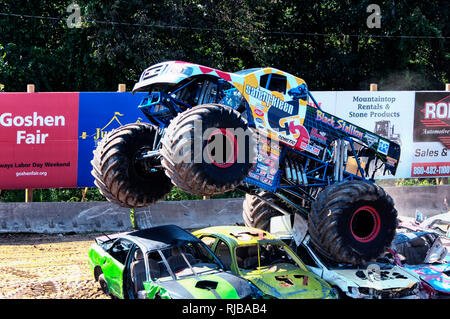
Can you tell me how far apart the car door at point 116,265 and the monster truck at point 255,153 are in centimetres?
Answer: 73

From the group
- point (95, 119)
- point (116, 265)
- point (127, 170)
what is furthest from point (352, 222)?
point (95, 119)

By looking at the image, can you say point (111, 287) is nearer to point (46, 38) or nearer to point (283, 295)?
point (283, 295)

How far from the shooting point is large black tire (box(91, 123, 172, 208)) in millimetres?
8852

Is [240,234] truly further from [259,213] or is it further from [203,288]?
[259,213]

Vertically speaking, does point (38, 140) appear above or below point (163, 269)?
above

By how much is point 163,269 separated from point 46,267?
367 centimetres

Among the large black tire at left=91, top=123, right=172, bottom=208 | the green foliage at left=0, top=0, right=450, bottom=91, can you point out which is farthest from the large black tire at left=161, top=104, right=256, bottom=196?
the green foliage at left=0, top=0, right=450, bottom=91

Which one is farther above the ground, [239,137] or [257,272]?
[239,137]

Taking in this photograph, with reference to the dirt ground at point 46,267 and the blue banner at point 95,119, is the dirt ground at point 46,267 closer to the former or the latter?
the dirt ground at point 46,267

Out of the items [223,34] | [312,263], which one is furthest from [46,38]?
[312,263]

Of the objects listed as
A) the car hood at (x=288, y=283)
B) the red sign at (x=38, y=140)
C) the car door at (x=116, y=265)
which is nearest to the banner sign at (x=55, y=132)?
the red sign at (x=38, y=140)

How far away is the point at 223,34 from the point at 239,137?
12898 millimetres

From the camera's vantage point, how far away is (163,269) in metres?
8.23

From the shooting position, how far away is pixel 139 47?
18.5 m
